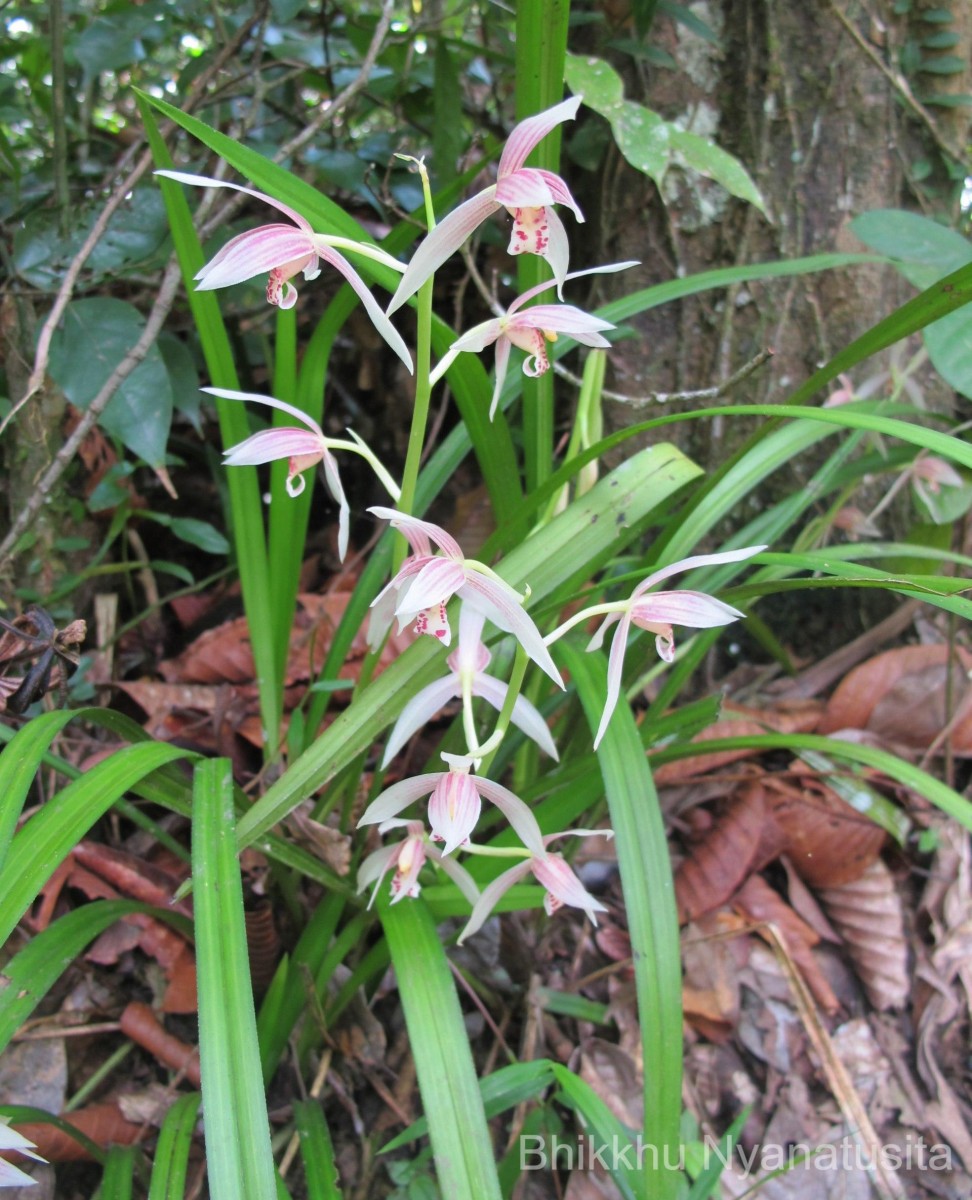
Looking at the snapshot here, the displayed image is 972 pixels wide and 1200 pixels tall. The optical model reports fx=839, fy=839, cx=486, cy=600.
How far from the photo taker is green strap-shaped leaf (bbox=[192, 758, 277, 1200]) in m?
0.90

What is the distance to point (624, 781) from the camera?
3.76 ft

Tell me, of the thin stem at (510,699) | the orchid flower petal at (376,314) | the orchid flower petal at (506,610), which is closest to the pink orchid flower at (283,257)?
the orchid flower petal at (376,314)

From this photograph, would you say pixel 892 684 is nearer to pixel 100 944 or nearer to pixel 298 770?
pixel 298 770

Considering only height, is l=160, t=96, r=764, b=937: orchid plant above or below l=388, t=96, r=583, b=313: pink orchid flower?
below

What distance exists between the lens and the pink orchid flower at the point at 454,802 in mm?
1029

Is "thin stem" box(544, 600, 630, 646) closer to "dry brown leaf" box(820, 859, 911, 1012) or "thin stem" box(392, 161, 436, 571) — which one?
"thin stem" box(392, 161, 436, 571)

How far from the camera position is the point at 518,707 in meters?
1.14

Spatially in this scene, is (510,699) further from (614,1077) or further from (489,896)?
(614,1077)

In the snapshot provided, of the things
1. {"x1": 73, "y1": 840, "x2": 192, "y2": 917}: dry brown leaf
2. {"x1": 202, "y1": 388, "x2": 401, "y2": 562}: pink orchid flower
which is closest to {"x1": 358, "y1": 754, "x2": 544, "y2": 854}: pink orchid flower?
{"x1": 202, "y1": 388, "x2": 401, "y2": 562}: pink orchid flower

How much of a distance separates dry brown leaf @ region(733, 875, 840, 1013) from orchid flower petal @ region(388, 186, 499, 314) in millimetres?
→ 1668

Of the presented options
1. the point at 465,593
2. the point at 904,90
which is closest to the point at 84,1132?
the point at 465,593

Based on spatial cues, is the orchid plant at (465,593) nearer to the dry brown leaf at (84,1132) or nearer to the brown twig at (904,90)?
the dry brown leaf at (84,1132)

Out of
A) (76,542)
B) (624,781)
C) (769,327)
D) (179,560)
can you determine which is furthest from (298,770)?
(769,327)

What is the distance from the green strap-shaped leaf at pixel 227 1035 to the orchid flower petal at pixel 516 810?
0.33 metres
